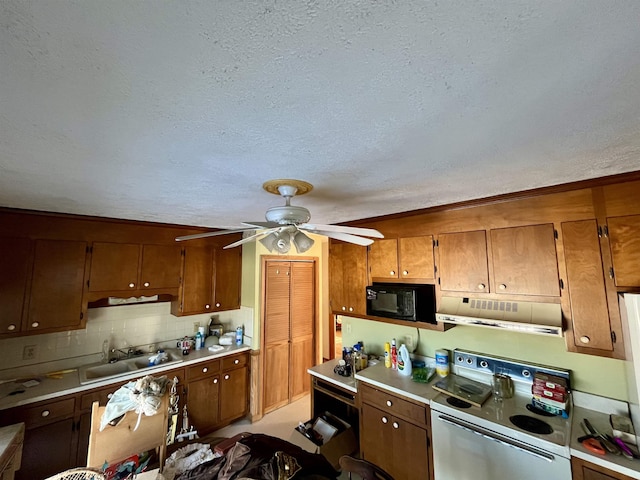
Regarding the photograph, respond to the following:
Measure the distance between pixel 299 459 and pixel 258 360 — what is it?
201 centimetres

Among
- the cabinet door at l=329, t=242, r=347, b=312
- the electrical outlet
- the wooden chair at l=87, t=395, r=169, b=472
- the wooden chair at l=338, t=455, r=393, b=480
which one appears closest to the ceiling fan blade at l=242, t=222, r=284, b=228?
the wooden chair at l=338, t=455, r=393, b=480

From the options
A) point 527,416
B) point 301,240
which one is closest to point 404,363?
point 527,416

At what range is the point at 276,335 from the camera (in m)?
3.58

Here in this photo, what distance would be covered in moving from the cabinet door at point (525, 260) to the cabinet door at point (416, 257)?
1.57 feet

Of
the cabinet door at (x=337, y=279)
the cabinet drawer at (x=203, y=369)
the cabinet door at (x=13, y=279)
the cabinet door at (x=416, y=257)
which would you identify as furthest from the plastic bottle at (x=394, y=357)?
the cabinet door at (x=13, y=279)

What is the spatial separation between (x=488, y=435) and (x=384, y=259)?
1.46 metres

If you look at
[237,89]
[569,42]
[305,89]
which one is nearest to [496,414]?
[569,42]

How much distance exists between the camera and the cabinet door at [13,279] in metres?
2.13

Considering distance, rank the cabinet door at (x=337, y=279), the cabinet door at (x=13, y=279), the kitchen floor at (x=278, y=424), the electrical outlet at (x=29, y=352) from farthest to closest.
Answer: the kitchen floor at (x=278, y=424), the cabinet door at (x=337, y=279), the electrical outlet at (x=29, y=352), the cabinet door at (x=13, y=279)

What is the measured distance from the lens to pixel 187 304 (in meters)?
3.10

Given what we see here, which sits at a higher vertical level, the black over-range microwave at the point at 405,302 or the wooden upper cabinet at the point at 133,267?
the wooden upper cabinet at the point at 133,267

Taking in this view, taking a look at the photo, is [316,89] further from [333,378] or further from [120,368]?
[120,368]

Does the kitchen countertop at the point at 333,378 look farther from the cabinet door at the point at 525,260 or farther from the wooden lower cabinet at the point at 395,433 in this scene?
the cabinet door at the point at 525,260

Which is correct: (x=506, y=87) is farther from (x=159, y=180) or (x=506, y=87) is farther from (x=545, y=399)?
(x=545, y=399)
